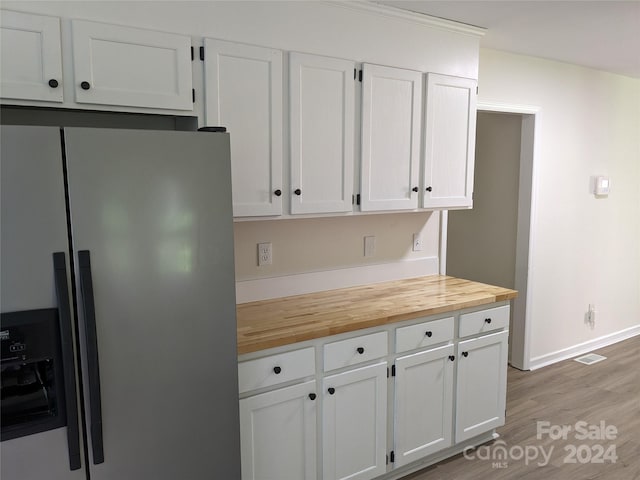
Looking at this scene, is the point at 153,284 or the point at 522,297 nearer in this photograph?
the point at 153,284

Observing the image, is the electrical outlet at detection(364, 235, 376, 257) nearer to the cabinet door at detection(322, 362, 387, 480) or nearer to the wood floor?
the cabinet door at detection(322, 362, 387, 480)

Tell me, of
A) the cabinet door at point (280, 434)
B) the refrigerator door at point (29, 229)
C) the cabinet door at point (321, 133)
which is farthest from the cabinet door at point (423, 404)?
the refrigerator door at point (29, 229)

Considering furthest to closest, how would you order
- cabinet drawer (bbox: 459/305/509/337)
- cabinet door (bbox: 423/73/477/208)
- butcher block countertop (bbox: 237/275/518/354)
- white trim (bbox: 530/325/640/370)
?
1. white trim (bbox: 530/325/640/370)
2. cabinet door (bbox: 423/73/477/208)
3. cabinet drawer (bbox: 459/305/509/337)
4. butcher block countertop (bbox: 237/275/518/354)

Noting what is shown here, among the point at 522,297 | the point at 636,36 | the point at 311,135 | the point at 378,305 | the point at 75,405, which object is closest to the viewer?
the point at 75,405

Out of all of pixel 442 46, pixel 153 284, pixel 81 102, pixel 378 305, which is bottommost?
pixel 378 305

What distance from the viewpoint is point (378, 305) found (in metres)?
2.57

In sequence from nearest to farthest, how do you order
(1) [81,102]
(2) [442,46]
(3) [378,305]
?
(1) [81,102], (3) [378,305], (2) [442,46]

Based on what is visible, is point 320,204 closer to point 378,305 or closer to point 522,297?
point 378,305

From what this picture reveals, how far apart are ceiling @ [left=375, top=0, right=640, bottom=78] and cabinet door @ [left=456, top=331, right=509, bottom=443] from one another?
1.76m

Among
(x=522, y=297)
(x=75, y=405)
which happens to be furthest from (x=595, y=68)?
(x=75, y=405)

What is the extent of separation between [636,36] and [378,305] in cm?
239

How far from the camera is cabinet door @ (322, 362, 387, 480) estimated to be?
90.0 inches

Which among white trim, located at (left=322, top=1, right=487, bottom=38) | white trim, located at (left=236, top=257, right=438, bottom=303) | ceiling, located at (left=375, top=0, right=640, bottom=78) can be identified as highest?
ceiling, located at (left=375, top=0, right=640, bottom=78)

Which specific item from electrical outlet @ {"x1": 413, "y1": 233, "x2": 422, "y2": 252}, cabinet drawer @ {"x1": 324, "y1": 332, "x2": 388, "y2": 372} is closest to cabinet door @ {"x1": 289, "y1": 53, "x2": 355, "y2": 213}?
cabinet drawer @ {"x1": 324, "y1": 332, "x2": 388, "y2": 372}
